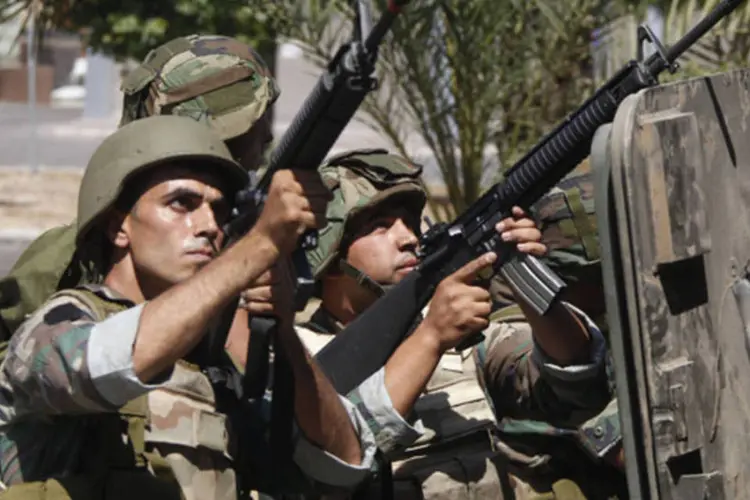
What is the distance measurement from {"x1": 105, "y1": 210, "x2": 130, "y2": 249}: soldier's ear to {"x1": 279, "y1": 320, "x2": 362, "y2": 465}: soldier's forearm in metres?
0.46

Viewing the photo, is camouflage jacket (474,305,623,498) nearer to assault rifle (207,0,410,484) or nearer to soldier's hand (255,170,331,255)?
assault rifle (207,0,410,484)

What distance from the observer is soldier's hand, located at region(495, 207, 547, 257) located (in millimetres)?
4074

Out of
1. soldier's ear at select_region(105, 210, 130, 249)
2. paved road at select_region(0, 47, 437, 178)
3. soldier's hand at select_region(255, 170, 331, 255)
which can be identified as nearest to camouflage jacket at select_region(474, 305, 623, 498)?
soldier's ear at select_region(105, 210, 130, 249)

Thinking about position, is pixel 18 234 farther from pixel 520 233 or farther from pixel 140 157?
pixel 140 157

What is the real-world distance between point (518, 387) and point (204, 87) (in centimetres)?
A: 119

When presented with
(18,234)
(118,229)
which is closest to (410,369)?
(118,229)

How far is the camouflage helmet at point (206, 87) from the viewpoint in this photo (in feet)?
15.2

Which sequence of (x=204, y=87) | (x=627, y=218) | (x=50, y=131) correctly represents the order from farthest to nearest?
(x=50, y=131)
(x=204, y=87)
(x=627, y=218)

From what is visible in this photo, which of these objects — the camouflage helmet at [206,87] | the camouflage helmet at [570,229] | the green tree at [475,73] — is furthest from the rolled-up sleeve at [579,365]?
the green tree at [475,73]

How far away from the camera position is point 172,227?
11.8 ft

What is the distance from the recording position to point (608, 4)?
8891 millimetres

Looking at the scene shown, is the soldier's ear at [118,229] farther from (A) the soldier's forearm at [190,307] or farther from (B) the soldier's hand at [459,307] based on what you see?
(B) the soldier's hand at [459,307]

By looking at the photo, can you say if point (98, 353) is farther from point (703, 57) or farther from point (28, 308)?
point (703, 57)

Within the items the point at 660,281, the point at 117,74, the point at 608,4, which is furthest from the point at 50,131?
the point at 660,281
